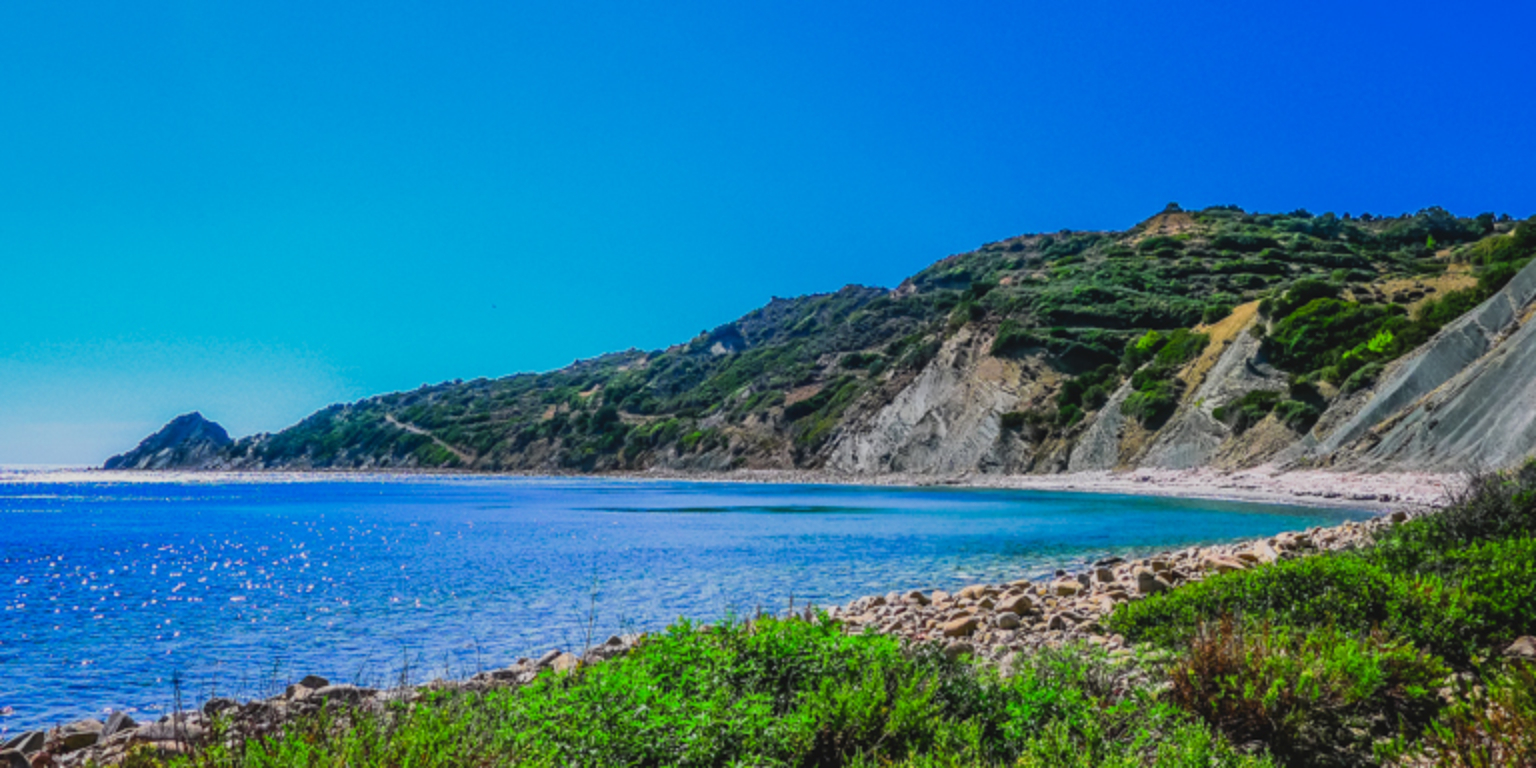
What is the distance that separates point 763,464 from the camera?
292 feet

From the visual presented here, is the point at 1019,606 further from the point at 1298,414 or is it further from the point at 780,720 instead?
the point at 1298,414

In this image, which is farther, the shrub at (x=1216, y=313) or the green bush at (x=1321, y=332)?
the shrub at (x=1216, y=313)

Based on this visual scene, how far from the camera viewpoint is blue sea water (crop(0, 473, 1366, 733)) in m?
10.4

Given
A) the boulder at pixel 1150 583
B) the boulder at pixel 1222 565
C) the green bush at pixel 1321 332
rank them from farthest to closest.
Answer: the green bush at pixel 1321 332, the boulder at pixel 1222 565, the boulder at pixel 1150 583

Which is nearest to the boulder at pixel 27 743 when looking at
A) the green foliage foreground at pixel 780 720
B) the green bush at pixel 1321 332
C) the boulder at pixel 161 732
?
the boulder at pixel 161 732

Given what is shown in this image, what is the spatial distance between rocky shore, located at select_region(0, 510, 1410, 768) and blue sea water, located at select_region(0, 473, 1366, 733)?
903mm

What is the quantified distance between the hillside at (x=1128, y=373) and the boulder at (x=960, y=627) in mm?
29083

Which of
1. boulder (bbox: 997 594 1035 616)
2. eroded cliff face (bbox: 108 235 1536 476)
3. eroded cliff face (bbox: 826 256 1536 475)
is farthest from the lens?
eroded cliff face (bbox: 108 235 1536 476)

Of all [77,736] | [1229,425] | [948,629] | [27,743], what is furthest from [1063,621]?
[1229,425]


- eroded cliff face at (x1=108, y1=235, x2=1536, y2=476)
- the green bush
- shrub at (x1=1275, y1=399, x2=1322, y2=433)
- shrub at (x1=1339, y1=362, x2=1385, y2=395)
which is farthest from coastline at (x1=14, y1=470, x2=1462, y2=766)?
the green bush

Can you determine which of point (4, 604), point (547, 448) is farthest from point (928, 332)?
point (4, 604)

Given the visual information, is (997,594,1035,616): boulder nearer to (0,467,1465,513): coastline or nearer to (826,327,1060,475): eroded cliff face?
(0,467,1465,513): coastline

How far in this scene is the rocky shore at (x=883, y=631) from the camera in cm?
574

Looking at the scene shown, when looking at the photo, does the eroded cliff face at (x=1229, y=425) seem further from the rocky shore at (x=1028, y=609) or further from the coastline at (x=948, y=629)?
the rocky shore at (x=1028, y=609)
